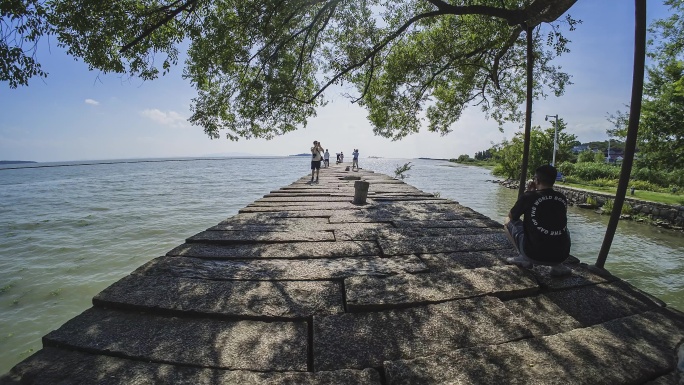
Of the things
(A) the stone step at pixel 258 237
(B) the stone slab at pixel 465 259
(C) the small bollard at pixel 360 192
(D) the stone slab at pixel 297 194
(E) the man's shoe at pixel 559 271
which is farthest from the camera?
(D) the stone slab at pixel 297 194

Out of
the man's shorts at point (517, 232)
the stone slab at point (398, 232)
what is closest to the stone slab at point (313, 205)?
the stone slab at point (398, 232)

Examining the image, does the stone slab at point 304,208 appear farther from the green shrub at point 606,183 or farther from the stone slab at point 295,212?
the green shrub at point 606,183

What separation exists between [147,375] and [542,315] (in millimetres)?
3187

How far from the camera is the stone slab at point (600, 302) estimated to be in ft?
9.42

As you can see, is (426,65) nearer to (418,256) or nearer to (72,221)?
(418,256)

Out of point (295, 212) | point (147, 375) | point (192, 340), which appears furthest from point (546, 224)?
point (295, 212)

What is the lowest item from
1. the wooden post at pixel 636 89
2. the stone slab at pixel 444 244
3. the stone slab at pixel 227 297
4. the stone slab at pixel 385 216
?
the stone slab at pixel 227 297

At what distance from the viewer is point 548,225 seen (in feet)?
11.3

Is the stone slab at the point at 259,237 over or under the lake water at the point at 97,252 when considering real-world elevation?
over

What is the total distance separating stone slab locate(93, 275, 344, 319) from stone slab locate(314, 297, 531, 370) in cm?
33

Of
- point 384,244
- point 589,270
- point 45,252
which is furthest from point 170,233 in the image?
point 589,270

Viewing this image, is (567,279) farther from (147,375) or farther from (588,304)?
(147,375)

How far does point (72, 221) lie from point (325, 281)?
15.0 metres

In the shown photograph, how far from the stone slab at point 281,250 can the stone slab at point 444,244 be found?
0.85 feet
